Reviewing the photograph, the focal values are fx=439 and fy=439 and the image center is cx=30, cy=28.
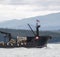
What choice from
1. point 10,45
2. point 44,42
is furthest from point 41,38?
point 10,45

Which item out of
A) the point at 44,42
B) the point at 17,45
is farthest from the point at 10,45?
the point at 44,42

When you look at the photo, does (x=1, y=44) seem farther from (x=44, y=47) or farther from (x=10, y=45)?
(x=44, y=47)

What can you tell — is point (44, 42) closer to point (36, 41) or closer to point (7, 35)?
point (36, 41)

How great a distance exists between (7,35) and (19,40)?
619 cm

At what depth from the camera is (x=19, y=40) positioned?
13725cm

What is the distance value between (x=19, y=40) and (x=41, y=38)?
6935mm

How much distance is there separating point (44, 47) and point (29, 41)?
198 inches

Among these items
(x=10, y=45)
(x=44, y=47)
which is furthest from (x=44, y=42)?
(x=10, y=45)

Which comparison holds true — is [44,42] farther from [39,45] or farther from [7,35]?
[7,35]

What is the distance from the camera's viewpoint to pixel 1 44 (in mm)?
134250

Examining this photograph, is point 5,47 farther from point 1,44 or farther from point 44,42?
point 44,42

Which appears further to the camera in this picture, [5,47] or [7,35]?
[7,35]

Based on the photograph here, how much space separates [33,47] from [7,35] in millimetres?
12569

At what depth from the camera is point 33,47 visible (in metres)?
133
